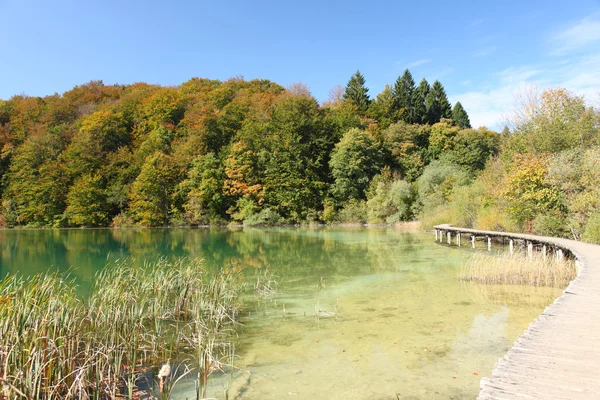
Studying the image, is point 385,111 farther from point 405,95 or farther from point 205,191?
point 205,191

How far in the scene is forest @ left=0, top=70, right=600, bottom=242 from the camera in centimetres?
3616

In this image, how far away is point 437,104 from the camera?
55.3m

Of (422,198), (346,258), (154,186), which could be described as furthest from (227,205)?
(346,258)

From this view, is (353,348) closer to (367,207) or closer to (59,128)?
(367,207)

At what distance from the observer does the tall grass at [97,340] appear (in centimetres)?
318

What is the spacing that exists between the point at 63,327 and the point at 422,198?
30.0 meters

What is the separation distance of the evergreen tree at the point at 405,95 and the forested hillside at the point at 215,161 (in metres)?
5.67

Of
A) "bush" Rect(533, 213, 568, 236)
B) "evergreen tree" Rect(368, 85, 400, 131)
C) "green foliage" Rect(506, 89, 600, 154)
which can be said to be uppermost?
"evergreen tree" Rect(368, 85, 400, 131)

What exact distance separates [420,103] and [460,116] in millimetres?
6654

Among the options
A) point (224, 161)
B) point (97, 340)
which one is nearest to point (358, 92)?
point (224, 161)

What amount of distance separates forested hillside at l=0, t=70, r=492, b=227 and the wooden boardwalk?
93.2ft

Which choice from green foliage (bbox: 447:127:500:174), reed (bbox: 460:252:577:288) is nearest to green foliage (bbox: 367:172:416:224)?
green foliage (bbox: 447:127:500:174)

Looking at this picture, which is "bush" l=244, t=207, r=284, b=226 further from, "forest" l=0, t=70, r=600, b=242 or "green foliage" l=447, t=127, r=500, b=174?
"green foliage" l=447, t=127, r=500, b=174

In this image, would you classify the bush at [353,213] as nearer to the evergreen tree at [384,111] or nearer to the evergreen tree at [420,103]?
the evergreen tree at [384,111]
